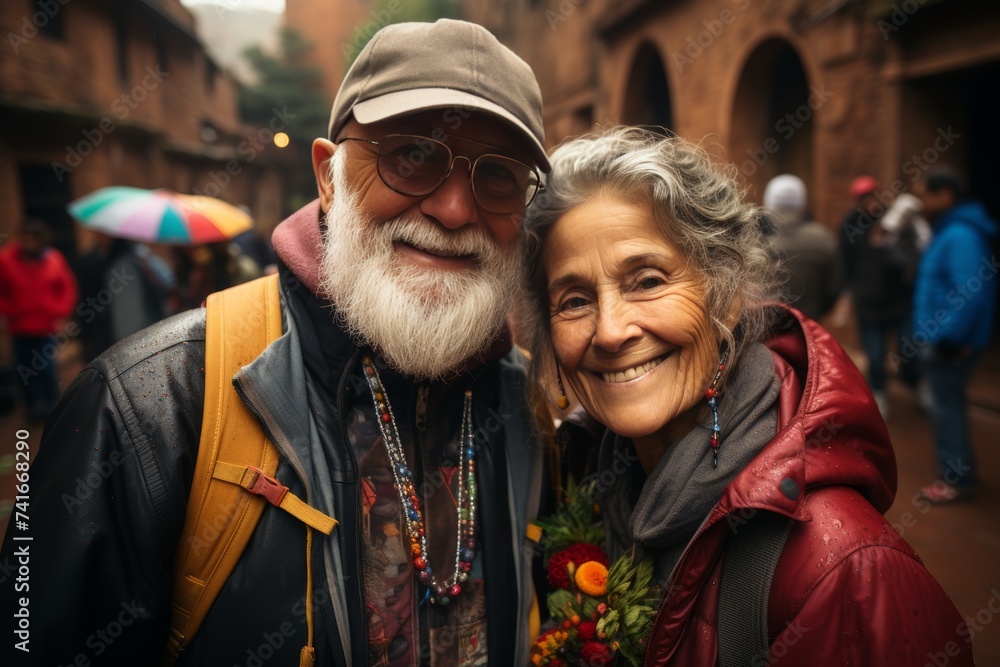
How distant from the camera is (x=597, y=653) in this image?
1479 mm

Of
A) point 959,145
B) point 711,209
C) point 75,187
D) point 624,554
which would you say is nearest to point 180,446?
point 624,554

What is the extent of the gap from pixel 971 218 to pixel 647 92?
923cm

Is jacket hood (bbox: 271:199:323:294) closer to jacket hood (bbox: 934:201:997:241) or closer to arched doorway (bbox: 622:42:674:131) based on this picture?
jacket hood (bbox: 934:201:997:241)

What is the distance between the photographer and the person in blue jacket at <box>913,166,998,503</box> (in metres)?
4.42

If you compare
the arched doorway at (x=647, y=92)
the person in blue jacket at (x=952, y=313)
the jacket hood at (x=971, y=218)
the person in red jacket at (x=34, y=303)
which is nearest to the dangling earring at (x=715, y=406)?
the person in blue jacket at (x=952, y=313)

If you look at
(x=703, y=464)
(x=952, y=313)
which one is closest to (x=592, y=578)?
(x=703, y=464)

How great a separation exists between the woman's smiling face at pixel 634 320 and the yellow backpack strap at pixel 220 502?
2.35 ft

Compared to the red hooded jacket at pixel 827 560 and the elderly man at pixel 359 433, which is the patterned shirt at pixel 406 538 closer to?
the elderly man at pixel 359 433

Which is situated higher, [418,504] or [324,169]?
[324,169]

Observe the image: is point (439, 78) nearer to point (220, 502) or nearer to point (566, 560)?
point (220, 502)

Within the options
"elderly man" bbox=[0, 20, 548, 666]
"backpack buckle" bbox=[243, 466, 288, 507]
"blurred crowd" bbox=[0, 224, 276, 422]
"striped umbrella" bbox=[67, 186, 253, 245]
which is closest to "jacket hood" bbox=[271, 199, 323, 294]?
"elderly man" bbox=[0, 20, 548, 666]

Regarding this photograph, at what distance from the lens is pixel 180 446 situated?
4.28ft

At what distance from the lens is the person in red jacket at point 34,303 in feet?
22.5

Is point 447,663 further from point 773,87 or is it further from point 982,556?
point 773,87
